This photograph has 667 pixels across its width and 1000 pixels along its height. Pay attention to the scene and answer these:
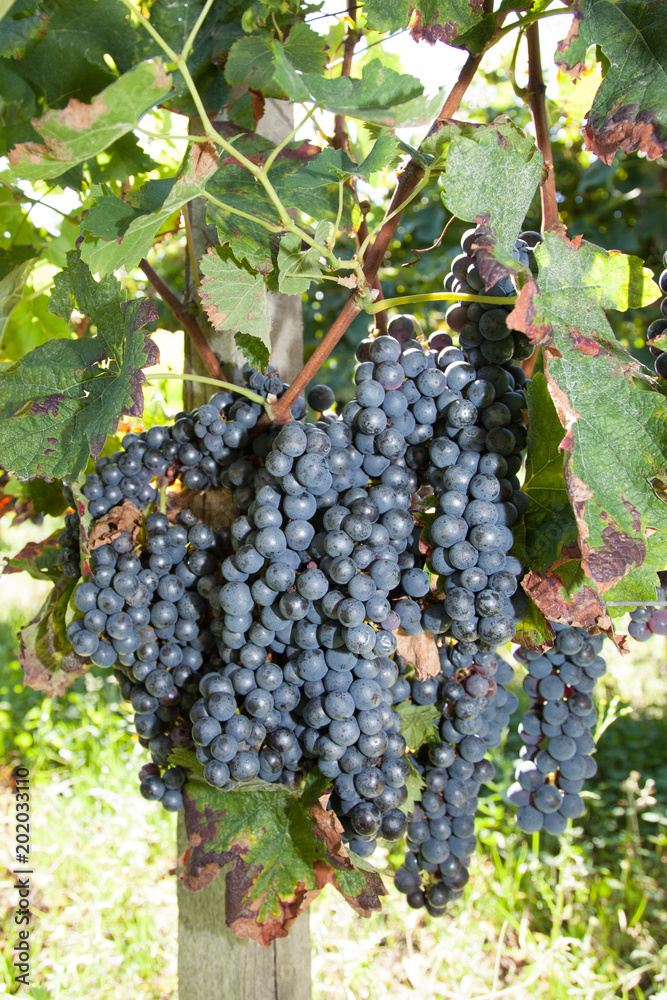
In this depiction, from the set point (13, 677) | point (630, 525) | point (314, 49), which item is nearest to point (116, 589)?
point (630, 525)

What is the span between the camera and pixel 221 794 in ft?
2.66

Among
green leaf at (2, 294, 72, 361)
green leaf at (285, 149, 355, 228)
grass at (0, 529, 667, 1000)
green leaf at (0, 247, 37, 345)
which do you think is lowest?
grass at (0, 529, 667, 1000)

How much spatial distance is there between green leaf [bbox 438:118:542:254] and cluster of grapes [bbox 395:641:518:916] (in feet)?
1.40

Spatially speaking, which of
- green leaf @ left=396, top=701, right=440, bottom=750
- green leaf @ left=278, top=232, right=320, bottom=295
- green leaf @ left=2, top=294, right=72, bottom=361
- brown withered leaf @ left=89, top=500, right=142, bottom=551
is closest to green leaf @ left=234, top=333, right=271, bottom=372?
green leaf @ left=278, top=232, right=320, bottom=295

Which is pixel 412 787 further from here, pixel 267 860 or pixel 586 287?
pixel 586 287

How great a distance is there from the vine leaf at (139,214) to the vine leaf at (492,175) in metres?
0.23

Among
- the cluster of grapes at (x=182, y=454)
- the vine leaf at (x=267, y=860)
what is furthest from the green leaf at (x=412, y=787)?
the cluster of grapes at (x=182, y=454)

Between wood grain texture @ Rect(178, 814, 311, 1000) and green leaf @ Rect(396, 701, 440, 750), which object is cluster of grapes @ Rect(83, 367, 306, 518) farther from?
wood grain texture @ Rect(178, 814, 311, 1000)

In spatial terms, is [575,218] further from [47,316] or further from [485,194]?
[485,194]

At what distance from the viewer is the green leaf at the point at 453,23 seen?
0.67 metres

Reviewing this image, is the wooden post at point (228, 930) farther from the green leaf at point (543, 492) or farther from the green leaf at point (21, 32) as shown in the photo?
the green leaf at point (543, 492)

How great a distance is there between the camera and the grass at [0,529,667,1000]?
5.95 feet

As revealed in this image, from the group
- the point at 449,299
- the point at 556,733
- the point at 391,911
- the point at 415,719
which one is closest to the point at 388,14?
the point at 449,299

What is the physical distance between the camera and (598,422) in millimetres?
599
